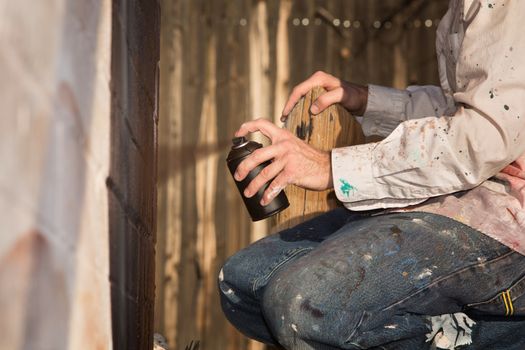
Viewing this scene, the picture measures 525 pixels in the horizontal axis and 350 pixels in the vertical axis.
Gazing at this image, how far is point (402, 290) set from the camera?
5.57 ft

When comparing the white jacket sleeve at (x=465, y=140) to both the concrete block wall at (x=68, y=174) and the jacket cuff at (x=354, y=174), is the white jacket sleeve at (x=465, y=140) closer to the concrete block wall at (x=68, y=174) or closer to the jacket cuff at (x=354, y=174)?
the jacket cuff at (x=354, y=174)

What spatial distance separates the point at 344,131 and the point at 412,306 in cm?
72

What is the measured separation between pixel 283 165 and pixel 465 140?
40 cm

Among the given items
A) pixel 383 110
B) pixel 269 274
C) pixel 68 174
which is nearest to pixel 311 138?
pixel 383 110

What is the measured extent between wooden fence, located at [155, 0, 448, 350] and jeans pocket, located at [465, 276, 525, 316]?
295 cm

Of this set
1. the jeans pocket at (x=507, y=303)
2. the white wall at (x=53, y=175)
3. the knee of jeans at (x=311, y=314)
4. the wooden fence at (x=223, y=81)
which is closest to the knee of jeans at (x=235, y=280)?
the knee of jeans at (x=311, y=314)

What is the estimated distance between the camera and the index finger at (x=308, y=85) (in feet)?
7.42

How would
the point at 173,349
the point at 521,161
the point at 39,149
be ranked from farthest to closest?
the point at 173,349 → the point at 521,161 → the point at 39,149

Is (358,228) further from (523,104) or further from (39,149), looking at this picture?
(39,149)

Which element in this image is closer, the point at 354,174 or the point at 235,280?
the point at 354,174

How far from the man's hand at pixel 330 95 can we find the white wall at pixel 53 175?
111 centimetres

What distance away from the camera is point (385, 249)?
1728mm

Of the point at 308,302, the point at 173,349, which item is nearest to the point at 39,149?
the point at 308,302

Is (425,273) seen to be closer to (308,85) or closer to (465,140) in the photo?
(465,140)
